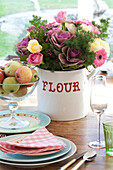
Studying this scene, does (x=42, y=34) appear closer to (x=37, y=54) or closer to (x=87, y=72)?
(x=37, y=54)

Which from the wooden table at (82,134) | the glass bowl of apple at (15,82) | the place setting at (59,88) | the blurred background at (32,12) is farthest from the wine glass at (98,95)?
the blurred background at (32,12)

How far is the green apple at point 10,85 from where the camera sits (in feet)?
4.24

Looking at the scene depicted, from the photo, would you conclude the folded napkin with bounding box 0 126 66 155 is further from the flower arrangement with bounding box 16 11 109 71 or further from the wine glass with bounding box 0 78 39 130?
the flower arrangement with bounding box 16 11 109 71

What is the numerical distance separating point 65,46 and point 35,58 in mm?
133

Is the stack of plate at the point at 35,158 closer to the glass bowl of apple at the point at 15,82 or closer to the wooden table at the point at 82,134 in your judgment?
the wooden table at the point at 82,134

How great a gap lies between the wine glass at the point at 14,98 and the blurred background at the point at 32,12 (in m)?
2.40

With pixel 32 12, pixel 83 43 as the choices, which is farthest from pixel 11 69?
pixel 32 12

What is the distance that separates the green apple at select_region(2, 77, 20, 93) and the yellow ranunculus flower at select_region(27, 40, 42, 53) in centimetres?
16

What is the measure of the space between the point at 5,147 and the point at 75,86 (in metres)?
0.50

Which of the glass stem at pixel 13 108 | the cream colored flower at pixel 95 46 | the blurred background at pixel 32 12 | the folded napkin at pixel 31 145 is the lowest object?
the folded napkin at pixel 31 145

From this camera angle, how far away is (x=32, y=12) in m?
3.76

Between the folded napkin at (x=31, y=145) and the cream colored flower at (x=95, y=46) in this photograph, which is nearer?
the folded napkin at (x=31, y=145)

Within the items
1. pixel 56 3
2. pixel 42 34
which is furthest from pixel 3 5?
pixel 42 34

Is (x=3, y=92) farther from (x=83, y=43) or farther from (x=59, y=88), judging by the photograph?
(x=83, y=43)
